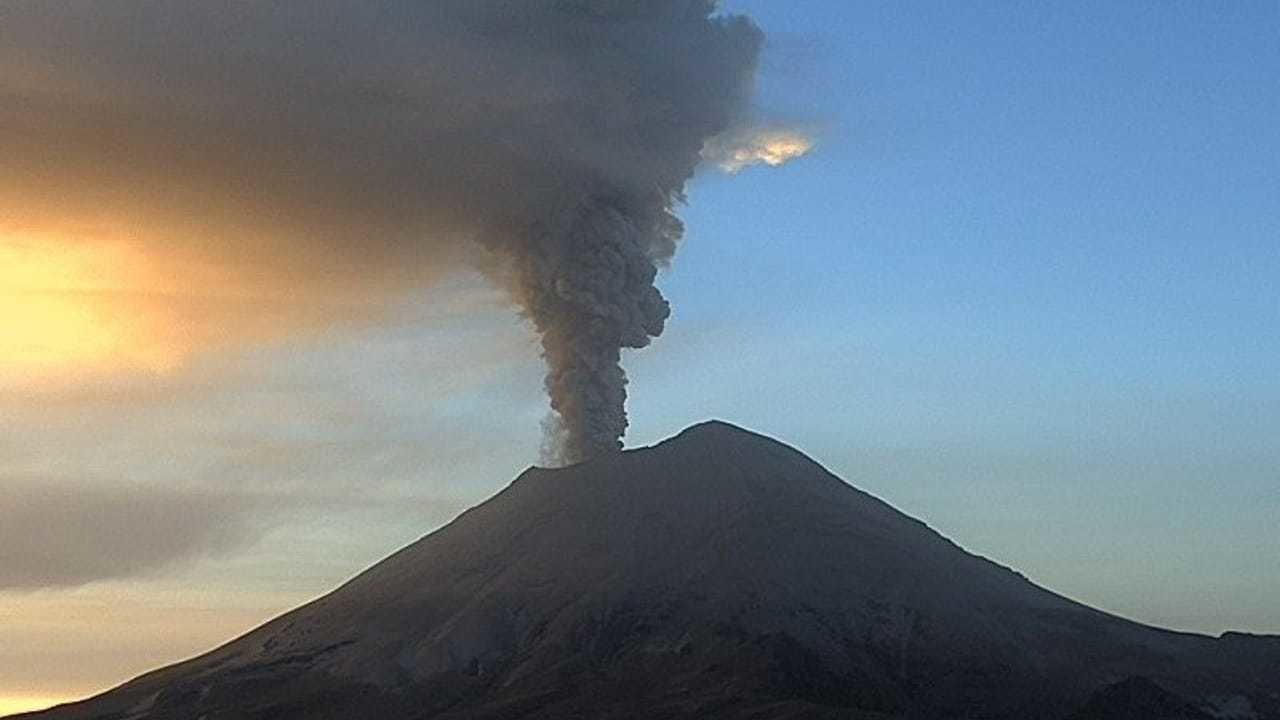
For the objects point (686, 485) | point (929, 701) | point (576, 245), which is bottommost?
point (929, 701)

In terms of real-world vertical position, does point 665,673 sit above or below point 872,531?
below

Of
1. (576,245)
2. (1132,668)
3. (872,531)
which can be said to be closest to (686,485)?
(872,531)

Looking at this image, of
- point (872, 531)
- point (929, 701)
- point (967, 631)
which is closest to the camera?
point (929, 701)

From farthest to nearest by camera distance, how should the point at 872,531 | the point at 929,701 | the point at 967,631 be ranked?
the point at 872,531
the point at 967,631
the point at 929,701

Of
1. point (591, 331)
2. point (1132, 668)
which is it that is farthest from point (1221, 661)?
point (591, 331)

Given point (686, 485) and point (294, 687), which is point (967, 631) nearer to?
point (686, 485)

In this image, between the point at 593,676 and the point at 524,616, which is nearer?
the point at 593,676
